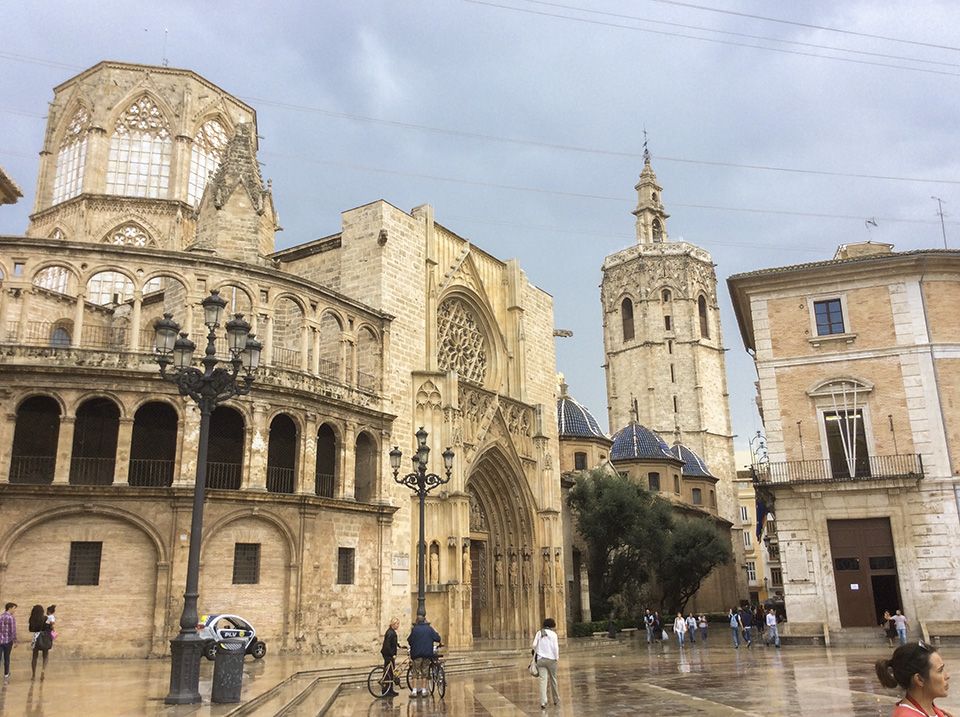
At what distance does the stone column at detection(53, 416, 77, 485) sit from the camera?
20484mm

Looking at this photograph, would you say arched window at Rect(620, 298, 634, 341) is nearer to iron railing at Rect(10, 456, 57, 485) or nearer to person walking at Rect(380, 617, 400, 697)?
iron railing at Rect(10, 456, 57, 485)

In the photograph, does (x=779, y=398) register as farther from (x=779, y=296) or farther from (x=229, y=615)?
(x=229, y=615)

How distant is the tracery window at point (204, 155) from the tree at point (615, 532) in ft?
76.0

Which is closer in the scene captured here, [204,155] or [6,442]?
[6,442]

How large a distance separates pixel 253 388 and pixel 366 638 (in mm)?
7905

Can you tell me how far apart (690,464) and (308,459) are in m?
41.1

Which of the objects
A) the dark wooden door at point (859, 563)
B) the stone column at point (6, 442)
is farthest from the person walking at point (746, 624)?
the stone column at point (6, 442)

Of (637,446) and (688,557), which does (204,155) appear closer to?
(637,446)

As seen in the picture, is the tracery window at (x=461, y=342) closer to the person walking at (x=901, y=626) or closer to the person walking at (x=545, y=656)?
the person walking at (x=901, y=626)

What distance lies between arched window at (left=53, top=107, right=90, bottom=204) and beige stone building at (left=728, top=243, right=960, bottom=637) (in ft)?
100

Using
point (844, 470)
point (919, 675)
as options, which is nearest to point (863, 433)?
point (844, 470)

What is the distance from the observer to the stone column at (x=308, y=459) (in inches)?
922

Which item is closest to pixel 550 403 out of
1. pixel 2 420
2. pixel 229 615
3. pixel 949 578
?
pixel 949 578

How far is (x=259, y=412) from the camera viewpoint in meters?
22.8
